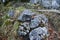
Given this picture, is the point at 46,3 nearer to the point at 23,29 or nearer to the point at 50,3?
the point at 50,3

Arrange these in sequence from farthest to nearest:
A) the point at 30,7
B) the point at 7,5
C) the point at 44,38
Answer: the point at 7,5
the point at 30,7
the point at 44,38

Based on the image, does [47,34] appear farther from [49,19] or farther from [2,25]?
[2,25]

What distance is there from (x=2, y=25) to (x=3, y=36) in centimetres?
83

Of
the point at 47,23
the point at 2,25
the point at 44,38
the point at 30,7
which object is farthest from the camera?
the point at 30,7

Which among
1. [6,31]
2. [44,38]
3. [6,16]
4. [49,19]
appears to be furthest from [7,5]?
[44,38]

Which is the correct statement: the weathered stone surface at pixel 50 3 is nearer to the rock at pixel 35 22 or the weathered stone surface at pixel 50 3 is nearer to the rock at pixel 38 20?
the rock at pixel 38 20

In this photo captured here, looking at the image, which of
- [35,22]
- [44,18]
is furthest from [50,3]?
[35,22]

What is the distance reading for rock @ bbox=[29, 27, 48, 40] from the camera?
9359 millimetres

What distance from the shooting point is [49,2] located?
Result: 1191 cm

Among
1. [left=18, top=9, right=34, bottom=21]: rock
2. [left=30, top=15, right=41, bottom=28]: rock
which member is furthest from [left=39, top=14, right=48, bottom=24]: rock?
[left=18, top=9, right=34, bottom=21]: rock

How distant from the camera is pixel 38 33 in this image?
9398mm

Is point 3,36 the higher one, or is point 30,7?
point 30,7

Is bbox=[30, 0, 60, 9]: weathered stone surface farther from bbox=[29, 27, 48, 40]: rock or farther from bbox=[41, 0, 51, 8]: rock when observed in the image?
bbox=[29, 27, 48, 40]: rock

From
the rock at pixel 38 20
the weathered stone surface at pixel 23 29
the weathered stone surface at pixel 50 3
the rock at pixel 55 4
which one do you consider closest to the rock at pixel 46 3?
the weathered stone surface at pixel 50 3
